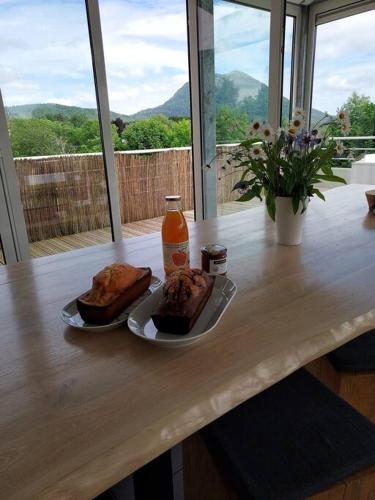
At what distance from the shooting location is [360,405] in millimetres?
1122

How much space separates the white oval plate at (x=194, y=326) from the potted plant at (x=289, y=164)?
45 cm

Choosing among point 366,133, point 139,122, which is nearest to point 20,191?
point 139,122

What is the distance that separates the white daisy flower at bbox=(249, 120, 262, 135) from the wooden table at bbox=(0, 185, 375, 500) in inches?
16.3

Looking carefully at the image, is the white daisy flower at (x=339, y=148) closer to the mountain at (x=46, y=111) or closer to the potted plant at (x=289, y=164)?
the potted plant at (x=289, y=164)

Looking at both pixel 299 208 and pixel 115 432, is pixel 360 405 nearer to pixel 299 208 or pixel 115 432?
pixel 299 208

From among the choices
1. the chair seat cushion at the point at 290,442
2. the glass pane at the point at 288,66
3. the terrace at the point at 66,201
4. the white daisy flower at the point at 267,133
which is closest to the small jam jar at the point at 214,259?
the chair seat cushion at the point at 290,442

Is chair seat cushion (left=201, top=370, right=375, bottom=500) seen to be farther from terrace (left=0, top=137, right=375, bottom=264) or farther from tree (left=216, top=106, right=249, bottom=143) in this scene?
tree (left=216, top=106, right=249, bottom=143)

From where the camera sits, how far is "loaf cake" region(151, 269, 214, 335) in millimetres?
732

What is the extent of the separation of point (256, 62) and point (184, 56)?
2.52 ft

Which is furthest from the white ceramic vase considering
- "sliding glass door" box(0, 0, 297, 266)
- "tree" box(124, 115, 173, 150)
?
"tree" box(124, 115, 173, 150)

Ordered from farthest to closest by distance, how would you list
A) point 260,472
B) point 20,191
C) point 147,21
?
point 147,21
point 20,191
point 260,472

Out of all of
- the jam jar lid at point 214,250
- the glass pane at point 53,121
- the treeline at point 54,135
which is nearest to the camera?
the jam jar lid at point 214,250

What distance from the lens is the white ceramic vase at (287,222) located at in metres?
1.24

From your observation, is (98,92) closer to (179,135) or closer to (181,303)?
(181,303)
